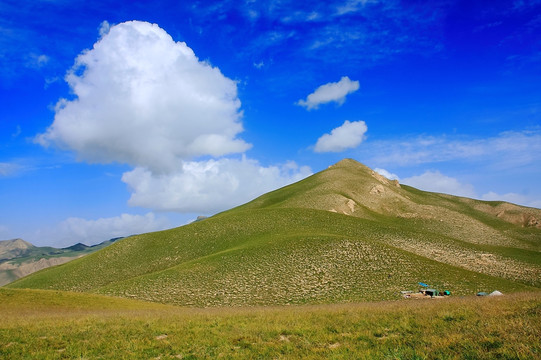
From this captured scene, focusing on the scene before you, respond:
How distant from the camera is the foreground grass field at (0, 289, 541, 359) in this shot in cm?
1333

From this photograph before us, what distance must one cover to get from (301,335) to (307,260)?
4124 cm

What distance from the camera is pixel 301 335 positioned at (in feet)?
56.5

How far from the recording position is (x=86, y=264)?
275 ft

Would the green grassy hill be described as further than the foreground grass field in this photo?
Yes

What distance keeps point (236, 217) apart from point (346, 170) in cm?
8815

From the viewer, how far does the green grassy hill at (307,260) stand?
48.1 metres

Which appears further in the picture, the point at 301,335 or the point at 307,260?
the point at 307,260

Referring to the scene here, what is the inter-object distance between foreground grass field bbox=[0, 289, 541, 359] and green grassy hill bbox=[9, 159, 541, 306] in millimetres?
22557

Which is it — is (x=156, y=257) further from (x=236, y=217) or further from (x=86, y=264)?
(x=236, y=217)

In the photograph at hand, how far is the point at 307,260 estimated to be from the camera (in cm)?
5781

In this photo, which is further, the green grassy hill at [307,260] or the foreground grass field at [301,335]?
the green grassy hill at [307,260]

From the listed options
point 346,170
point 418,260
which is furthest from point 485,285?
point 346,170

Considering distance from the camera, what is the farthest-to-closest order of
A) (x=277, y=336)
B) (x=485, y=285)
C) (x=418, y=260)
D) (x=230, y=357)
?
(x=418, y=260)
(x=485, y=285)
(x=277, y=336)
(x=230, y=357)

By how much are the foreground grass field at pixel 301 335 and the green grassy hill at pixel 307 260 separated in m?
22.6
